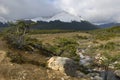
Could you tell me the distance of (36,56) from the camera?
38.6 metres

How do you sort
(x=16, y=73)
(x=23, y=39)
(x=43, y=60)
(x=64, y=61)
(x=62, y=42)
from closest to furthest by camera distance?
(x=16, y=73)
(x=64, y=61)
(x=43, y=60)
(x=23, y=39)
(x=62, y=42)

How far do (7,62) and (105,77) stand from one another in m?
12.3

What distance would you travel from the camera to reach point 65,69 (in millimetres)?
33188

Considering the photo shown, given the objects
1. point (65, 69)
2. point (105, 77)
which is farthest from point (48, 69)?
point (105, 77)

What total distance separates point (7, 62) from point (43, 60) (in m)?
5.38

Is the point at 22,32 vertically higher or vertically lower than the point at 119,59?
higher

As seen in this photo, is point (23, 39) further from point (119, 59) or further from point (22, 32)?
point (119, 59)

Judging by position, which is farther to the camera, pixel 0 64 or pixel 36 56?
pixel 36 56

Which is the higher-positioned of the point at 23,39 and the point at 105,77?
the point at 23,39

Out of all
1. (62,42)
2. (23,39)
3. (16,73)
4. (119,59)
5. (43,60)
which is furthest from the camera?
(119,59)

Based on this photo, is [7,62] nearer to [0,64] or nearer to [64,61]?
[0,64]

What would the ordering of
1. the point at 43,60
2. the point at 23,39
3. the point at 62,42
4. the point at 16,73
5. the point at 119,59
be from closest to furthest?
the point at 16,73
the point at 43,60
the point at 23,39
the point at 62,42
the point at 119,59

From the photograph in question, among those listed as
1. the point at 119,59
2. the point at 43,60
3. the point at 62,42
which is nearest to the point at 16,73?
the point at 43,60

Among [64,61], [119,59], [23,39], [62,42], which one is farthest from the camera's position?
[119,59]
